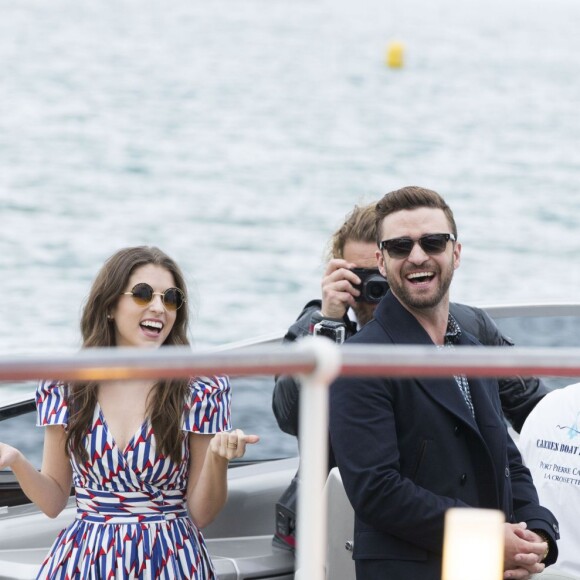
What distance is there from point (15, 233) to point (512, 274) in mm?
9323

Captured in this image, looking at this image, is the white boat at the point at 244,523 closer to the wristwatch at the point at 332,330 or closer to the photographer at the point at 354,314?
the photographer at the point at 354,314

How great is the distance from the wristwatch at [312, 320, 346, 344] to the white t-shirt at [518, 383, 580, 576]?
624 millimetres

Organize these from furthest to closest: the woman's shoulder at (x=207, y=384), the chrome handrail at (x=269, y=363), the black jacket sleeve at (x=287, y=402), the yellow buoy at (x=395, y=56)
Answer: the yellow buoy at (x=395, y=56) < the black jacket sleeve at (x=287, y=402) < the woman's shoulder at (x=207, y=384) < the chrome handrail at (x=269, y=363)

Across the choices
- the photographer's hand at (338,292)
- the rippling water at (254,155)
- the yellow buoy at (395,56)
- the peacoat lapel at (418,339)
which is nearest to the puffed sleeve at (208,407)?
the peacoat lapel at (418,339)

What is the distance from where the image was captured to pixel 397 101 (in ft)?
136

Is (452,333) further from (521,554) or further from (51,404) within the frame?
(51,404)

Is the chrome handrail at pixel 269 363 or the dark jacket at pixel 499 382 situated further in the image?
the dark jacket at pixel 499 382

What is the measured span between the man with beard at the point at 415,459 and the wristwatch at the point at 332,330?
1.79 ft

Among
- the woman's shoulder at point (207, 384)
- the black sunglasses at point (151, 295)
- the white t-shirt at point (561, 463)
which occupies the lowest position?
the white t-shirt at point (561, 463)

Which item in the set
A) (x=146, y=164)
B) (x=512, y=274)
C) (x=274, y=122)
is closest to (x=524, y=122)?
(x=274, y=122)

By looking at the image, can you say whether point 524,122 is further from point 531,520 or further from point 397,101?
point 531,520

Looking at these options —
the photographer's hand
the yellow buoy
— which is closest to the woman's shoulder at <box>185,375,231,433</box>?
the photographer's hand

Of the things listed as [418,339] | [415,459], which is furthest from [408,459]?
[418,339]

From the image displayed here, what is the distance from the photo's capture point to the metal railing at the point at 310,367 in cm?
157
